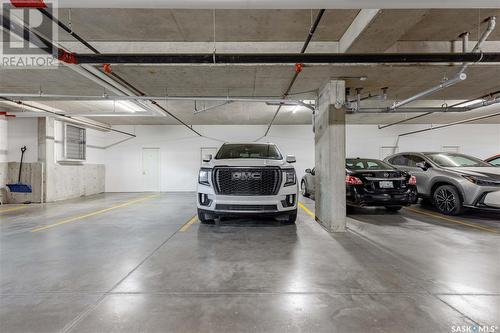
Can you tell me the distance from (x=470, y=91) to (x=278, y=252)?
21.4 ft

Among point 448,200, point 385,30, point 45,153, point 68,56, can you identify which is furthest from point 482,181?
point 45,153

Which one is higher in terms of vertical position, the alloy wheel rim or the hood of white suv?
the hood of white suv

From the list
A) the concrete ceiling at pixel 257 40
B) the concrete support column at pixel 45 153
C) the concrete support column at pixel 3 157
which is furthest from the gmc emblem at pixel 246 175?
the concrete support column at pixel 3 157

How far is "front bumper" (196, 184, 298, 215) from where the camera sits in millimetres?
4055

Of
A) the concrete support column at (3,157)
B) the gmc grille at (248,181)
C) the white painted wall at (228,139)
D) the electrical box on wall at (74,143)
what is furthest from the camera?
the white painted wall at (228,139)

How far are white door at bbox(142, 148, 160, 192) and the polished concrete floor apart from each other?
7.35 meters

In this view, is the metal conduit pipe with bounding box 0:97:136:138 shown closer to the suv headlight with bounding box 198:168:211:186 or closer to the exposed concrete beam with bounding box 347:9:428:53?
the suv headlight with bounding box 198:168:211:186

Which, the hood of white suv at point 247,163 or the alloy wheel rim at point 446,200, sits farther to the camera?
the alloy wheel rim at point 446,200

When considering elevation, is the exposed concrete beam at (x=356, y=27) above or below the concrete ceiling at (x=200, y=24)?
below

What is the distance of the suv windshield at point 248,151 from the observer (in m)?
5.12

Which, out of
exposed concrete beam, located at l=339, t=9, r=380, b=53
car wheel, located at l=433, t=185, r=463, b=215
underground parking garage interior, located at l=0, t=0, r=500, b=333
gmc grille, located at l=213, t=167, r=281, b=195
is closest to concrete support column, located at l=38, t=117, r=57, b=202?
underground parking garage interior, located at l=0, t=0, r=500, b=333

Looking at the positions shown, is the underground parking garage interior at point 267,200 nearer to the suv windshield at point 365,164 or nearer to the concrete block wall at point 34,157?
the suv windshield at point 365,164

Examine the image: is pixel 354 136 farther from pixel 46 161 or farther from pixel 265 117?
pixel 46 161

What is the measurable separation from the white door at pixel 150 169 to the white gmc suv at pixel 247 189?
822 cm
